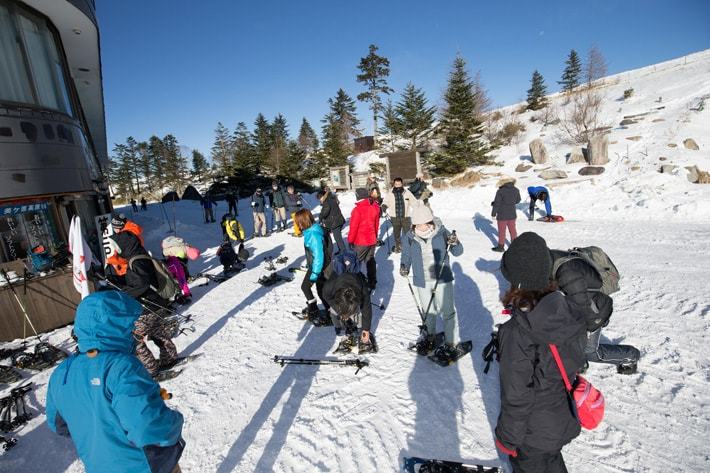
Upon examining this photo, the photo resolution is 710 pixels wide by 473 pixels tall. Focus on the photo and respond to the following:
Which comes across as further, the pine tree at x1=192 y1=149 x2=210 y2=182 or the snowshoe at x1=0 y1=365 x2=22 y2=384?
the pine tree at x1=192 y1=149 x2=210 y2=182

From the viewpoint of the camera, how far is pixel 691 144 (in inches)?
586

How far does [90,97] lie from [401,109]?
22.2 metres

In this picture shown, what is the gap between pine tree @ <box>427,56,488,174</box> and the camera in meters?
22.3

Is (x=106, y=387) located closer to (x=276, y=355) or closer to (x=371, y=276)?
(x=276, y=355)

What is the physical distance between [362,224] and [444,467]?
187 inches

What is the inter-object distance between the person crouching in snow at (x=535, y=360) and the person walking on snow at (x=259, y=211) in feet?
43.1

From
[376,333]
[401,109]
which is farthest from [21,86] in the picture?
[401,109]

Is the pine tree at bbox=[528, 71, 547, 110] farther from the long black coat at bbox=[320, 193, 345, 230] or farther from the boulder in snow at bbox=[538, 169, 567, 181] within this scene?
the long black coat at bbox=[320, 193, 345, 230]

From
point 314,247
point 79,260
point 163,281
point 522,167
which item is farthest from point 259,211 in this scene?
point 522,167

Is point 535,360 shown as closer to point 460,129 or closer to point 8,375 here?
point 8,375

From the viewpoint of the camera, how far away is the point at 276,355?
200 inches

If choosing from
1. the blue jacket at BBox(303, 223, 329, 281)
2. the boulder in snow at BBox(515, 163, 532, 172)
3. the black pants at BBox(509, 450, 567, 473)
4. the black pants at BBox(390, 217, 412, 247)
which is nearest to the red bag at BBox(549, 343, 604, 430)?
the black pants at BBox(509, 450, 567, 473)

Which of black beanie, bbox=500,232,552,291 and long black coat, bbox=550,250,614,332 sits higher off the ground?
black beanie, bbox=500,232,552,291

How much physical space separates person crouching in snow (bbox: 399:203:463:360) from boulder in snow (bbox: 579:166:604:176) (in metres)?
15.0
